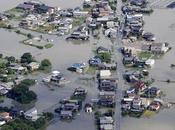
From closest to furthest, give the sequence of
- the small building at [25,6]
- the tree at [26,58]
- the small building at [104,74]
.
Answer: the small building at [104,74]
the tree at [26,58]
the small building at [25,6]

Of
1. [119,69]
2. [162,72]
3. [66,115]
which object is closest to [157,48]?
[162,72]

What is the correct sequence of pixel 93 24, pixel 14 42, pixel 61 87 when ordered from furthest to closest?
pixel 93 24 < pixel 14 42 < pixel 61 87

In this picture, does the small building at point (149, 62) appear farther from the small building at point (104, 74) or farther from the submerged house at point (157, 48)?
the small building at point (104, 74)

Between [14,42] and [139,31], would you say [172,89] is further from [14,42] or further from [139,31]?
[14,42]

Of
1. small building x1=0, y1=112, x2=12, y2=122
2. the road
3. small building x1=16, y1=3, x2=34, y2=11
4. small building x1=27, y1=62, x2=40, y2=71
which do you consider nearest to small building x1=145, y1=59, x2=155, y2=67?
the road

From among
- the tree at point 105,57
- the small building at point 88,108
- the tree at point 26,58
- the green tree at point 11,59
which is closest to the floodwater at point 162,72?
the small building at point 88,108

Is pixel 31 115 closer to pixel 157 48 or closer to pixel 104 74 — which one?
pixel 104 74

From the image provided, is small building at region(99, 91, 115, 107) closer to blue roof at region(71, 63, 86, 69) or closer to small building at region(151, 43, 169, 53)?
blue roof at region(71, 63, 86, 69)

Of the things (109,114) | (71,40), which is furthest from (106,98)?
(71,40)
